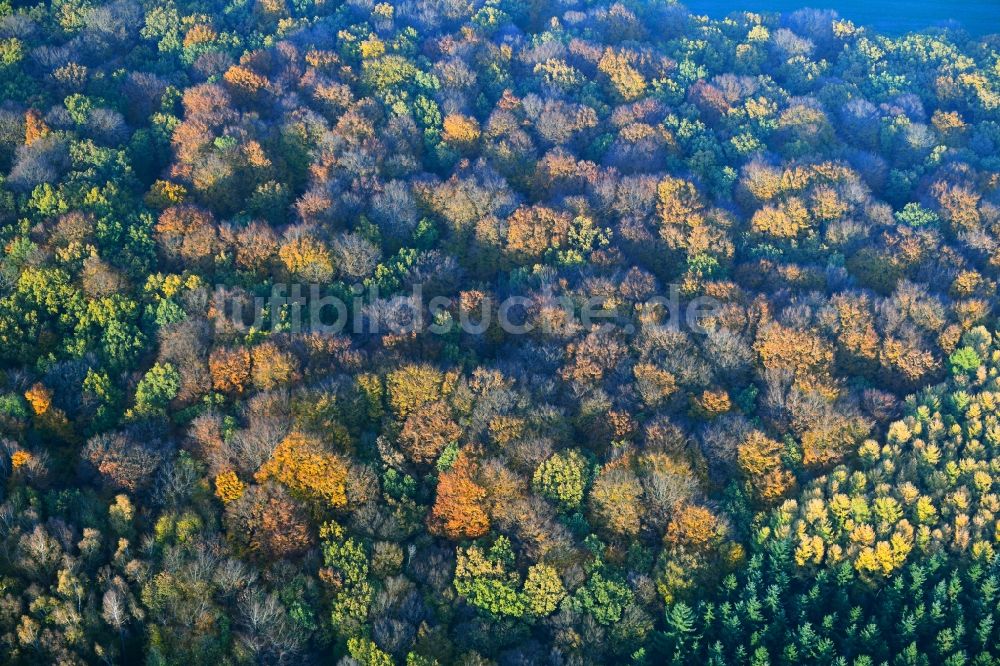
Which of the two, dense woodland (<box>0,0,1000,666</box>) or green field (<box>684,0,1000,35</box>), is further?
green field (<box>684,0,1000,35</box>)

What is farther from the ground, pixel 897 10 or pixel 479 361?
pixel 897 10

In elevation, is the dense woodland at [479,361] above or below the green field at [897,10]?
below

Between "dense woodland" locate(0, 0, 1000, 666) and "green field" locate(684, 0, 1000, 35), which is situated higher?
"green field" locate(684, 0, 1000, 35)

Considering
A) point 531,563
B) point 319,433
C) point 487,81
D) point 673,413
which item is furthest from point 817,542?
point 487,81

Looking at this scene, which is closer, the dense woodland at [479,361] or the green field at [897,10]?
the dense woodland at [479,361]
